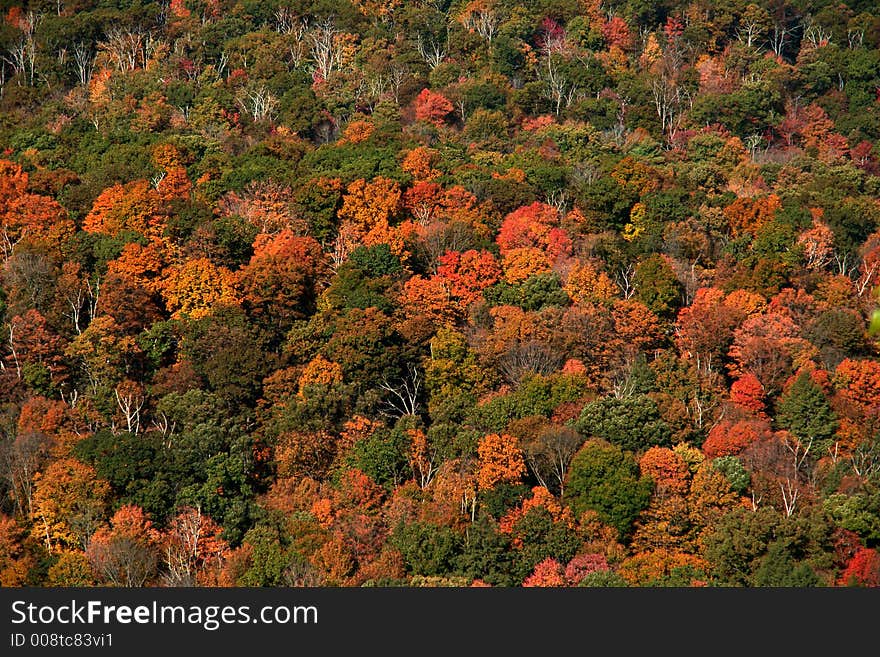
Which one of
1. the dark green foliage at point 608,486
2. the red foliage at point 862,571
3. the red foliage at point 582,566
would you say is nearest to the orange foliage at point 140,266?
the dark green foliage at point 608,486

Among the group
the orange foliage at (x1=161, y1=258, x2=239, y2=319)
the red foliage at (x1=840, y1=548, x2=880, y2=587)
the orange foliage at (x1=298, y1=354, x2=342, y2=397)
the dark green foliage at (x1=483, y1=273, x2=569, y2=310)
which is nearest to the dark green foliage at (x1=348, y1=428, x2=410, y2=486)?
the orange foliage at (x1=298, y1=354, x2=342, y2=397)

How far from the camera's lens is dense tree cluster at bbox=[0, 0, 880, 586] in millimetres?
64500

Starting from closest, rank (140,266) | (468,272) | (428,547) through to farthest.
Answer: (428,547) < (140,266) < (468,272)

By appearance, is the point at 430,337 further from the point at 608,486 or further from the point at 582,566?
the point at 582,566

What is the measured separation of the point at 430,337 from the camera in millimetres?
77938

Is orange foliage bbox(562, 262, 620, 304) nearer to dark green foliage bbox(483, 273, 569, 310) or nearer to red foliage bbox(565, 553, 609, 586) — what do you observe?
dark green foliage bbox(483, 273, 569, 310)

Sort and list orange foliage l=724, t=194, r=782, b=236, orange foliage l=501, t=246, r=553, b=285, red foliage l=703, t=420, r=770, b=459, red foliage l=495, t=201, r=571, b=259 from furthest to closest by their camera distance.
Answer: orange foliage l=724, t=194, r=782, b=236
red foliage l=495, t=201, r=571, b=259
orange foliage l=501, t=246, r=553, b=285
red foliage l=703, t=420, r=770, b=459

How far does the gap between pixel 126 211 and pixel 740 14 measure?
73.5 metres

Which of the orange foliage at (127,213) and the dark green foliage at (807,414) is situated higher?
the orange foliage at (127,213)

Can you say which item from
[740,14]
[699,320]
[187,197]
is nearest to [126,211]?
[187,197]

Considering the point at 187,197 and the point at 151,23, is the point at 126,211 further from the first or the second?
the point at 151,23

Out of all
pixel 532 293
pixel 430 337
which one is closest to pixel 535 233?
pixel 532 293

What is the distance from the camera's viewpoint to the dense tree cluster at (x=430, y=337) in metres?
64.5

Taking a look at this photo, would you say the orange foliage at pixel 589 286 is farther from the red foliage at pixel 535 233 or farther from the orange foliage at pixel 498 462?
the orange foliage at pixel 498 462
